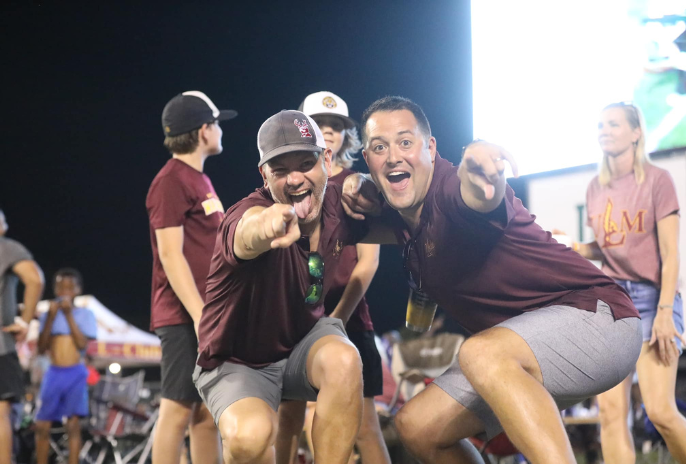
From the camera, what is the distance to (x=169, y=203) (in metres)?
3.10

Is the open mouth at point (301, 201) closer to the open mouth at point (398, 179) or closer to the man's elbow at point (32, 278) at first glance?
the open mouth at point (398, 179)

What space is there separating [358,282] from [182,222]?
873mm

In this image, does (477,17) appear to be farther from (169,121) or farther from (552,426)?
(552,426)

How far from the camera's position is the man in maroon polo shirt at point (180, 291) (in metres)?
2.99

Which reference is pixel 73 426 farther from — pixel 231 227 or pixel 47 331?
pixel 231 227

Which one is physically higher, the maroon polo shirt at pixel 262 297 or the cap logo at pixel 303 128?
the cap logo at pixel 303 128

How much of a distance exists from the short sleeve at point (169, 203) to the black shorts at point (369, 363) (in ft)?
3.13

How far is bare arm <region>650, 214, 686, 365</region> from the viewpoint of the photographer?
316cm

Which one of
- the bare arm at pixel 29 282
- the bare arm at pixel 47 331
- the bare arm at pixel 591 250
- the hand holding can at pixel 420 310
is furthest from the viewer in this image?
the bare arm at pixel 47 331

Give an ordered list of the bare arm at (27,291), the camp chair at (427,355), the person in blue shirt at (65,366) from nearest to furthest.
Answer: the bare arm at (27,291) < the person in blue shirt at (65,366) < the camp chair at (427,355)

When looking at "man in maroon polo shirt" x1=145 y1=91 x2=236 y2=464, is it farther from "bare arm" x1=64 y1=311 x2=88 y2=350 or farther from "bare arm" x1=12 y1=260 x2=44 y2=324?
"bare arm" x1=64 y1=311 x2=88 y2=350

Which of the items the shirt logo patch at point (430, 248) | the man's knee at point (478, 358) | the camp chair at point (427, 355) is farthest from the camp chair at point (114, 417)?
the man's knee at point (478, 358)

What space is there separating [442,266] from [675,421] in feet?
5.28

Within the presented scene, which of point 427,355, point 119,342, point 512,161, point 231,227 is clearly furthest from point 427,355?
point 119,342
